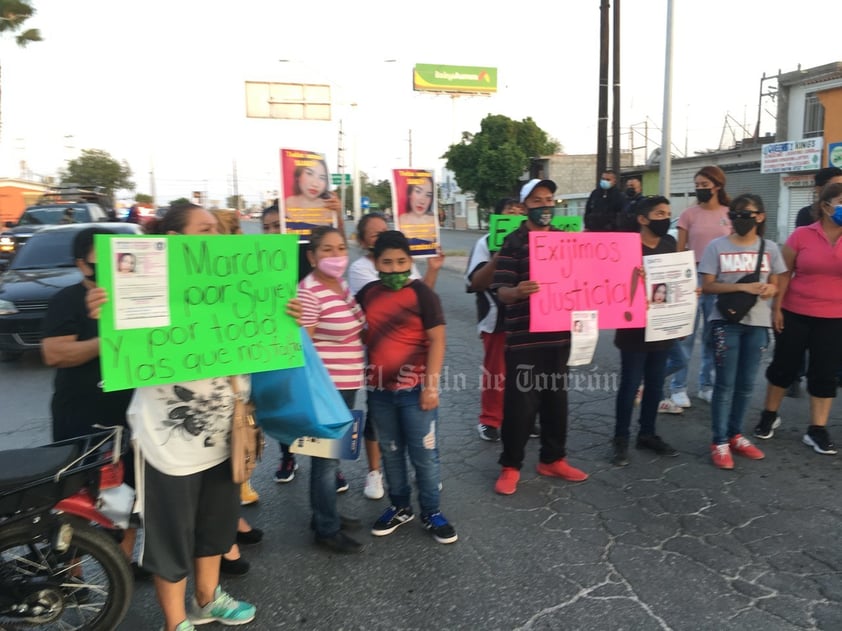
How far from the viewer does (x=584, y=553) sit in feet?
11.0

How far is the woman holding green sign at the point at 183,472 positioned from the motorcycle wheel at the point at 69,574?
19 cm

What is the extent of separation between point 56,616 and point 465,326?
774 cm

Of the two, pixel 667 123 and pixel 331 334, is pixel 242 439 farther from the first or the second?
pixel 667 123

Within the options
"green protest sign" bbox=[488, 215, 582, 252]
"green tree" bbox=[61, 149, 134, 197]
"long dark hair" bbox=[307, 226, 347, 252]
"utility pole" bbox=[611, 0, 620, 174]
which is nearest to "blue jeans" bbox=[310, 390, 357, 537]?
"long dark hair" bbox=[307, 226, 347, 252]

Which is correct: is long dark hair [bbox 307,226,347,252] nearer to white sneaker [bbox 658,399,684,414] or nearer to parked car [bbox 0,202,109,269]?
white sneaker [bbox 658,399,684,414]

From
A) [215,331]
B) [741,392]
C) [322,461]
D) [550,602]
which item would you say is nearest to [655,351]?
[741,392]

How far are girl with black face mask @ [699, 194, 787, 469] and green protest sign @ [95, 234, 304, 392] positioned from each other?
3184 mm

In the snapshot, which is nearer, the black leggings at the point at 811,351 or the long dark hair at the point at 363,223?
the long dark hair at the point at 363,223

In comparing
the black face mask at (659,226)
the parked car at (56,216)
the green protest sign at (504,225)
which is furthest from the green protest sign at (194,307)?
the parked car at (56,216)

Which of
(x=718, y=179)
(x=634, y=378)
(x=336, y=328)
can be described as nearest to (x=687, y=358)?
(x=634, y=378)

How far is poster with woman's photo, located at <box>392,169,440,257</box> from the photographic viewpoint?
15.4ft

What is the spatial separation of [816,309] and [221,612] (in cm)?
442

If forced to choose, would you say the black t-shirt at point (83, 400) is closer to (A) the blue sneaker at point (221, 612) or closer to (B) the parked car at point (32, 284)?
(A) the blue sneaker at point (221, 612)

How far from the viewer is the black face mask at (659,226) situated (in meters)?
4.46
